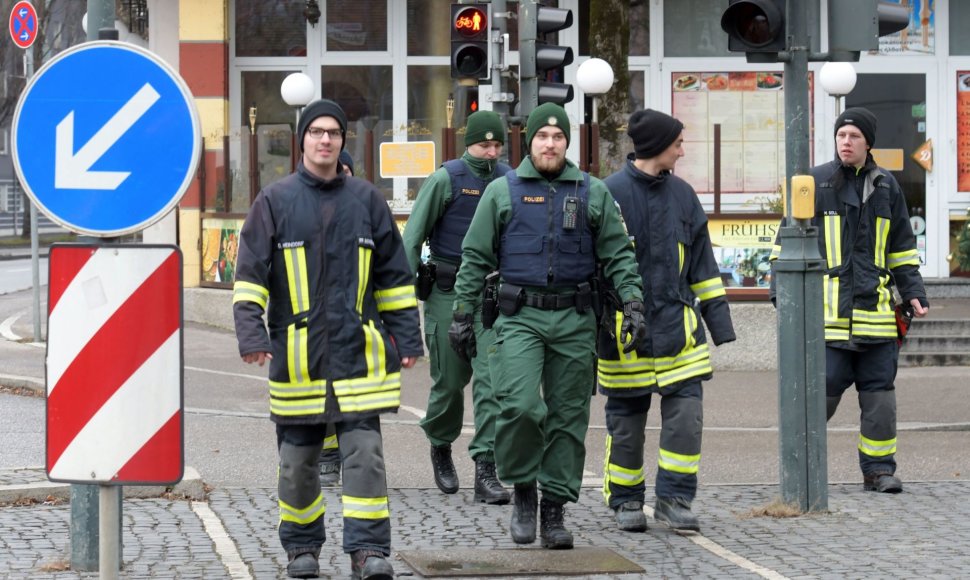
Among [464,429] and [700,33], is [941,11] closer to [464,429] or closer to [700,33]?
[700,33]

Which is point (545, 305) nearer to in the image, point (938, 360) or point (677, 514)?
point (677, 514)

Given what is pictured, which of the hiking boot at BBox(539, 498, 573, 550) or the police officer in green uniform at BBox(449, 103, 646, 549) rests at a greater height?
the police officer in green uniform at BBox(449, 103, 646, 549)

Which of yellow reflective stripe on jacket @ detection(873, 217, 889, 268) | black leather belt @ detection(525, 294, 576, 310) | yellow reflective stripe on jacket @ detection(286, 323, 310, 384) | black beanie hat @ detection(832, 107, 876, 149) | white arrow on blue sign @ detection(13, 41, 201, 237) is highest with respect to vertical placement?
black beanie hat @ detection(832, 107, 876, 149)

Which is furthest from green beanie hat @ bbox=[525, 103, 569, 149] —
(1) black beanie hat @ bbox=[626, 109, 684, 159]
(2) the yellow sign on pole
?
(2) the yellow sign on pole

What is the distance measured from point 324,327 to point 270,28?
14.2 m

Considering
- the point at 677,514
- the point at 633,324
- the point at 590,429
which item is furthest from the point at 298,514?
the point at 590,429

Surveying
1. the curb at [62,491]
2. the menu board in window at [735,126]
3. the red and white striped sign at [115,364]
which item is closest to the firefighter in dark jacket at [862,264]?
the curb at [62,491]

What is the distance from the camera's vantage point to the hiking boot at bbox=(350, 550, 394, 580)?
21.0ft

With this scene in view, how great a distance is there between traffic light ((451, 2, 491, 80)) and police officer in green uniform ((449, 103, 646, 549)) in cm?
505

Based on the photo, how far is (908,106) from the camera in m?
20.4

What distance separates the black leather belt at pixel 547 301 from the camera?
7445 mm

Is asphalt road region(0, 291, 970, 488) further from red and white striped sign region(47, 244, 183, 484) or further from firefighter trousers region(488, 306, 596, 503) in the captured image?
red and white striped sign region(47, 244, 183, 484)

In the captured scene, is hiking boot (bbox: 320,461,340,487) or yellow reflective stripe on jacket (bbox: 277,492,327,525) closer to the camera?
yellow reflective stripe on jacket (bbox: 277,492,327,525)

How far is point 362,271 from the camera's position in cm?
675
